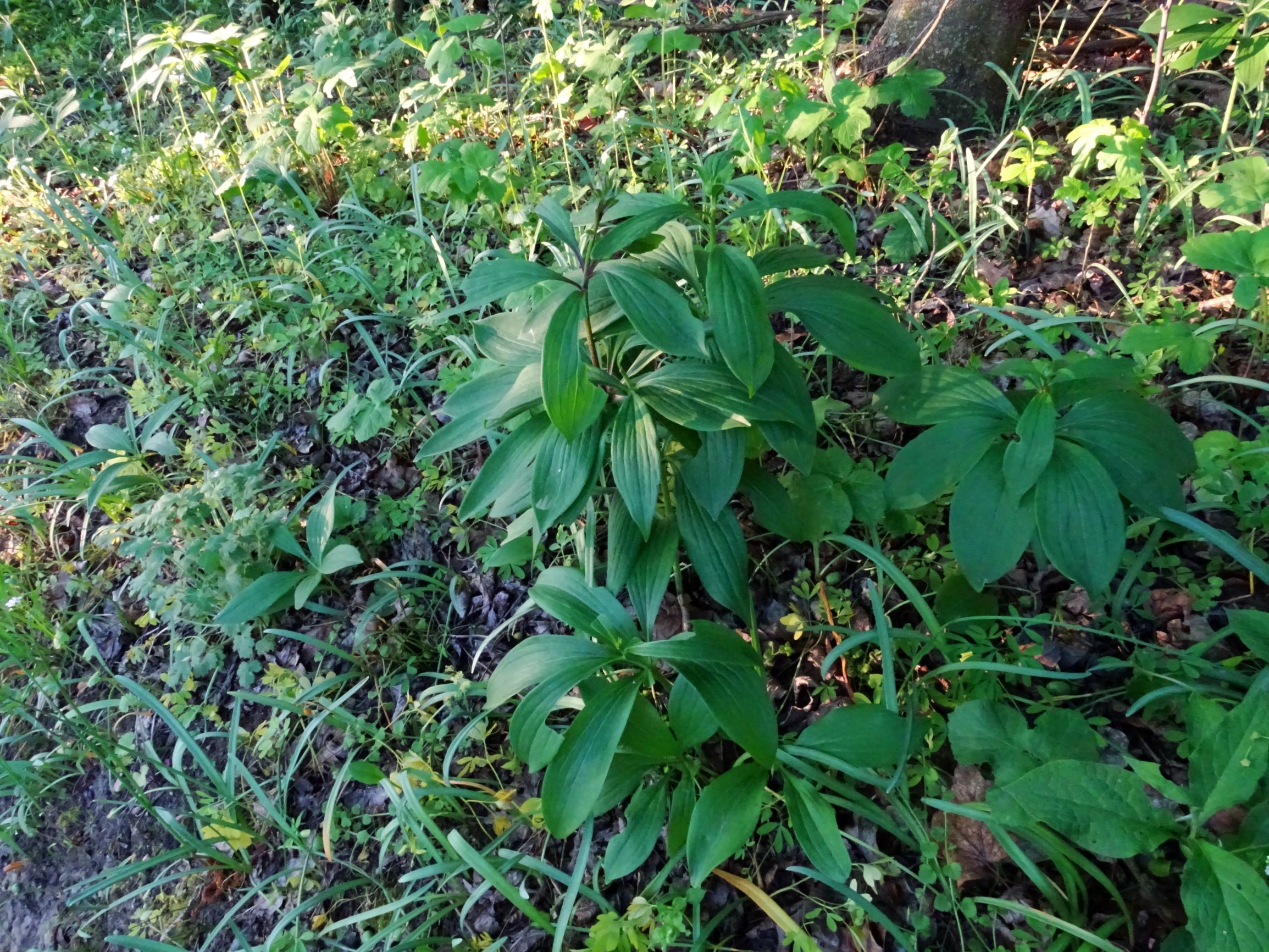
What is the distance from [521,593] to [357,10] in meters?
3.22

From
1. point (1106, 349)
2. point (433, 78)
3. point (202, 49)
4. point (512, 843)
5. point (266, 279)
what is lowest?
point (512, 843)

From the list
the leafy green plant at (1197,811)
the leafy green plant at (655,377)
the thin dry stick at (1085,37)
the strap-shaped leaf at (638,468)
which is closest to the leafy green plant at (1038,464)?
the leafy green plant at (655,377)

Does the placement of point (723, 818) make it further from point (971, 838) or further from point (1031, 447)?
point (1031, 447)

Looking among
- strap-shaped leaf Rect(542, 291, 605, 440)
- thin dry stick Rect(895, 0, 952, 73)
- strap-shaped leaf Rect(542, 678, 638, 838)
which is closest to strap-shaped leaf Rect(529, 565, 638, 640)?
strap-shaped leaf Rect(542, 678, 638, 838)

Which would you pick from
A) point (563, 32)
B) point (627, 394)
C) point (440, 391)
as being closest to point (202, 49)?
point (563, 32)

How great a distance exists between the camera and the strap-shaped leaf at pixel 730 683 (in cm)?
109

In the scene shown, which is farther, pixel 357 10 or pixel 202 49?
pixel 357 10

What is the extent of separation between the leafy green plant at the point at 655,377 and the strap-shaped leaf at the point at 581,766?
0.26m

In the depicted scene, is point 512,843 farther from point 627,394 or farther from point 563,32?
point 563,32

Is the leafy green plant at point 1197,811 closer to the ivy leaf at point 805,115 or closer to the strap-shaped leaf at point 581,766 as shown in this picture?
the strap-shaped leaf at point 581,766

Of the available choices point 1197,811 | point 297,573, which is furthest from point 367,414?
point 1197,811

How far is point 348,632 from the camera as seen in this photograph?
197 cm

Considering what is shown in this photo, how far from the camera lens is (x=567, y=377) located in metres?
1.11

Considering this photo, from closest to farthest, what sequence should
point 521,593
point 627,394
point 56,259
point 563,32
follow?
point 627,394, point 521,593, point 563,32, point 56,259
